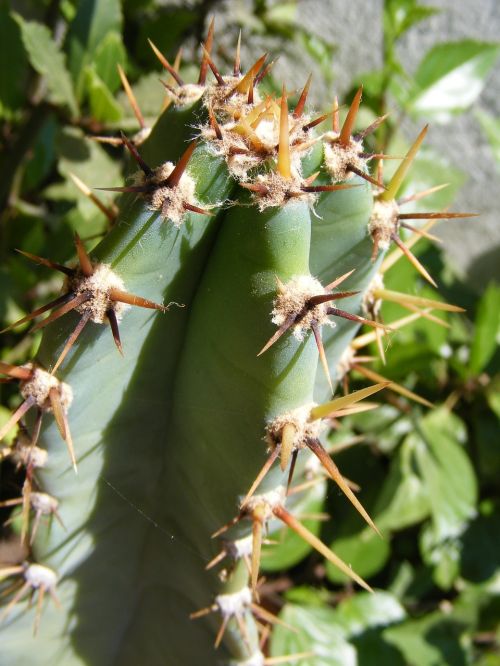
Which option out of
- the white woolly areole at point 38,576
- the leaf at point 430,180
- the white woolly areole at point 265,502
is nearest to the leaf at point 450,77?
the leaf at point 430,180

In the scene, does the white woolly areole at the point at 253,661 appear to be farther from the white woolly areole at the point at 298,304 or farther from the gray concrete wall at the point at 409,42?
the gray concrete wall at the point at 409,42

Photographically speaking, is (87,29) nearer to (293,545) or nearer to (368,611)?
(293,545)

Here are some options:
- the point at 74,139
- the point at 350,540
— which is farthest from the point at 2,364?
the point at 350,540

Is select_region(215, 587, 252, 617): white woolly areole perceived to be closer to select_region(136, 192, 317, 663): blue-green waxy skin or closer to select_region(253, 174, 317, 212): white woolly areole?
select_region(136, 192, 317, 663): blue-green waxy skin

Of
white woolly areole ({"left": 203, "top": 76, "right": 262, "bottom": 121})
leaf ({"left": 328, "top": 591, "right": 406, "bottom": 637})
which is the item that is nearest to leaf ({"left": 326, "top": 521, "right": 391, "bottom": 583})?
leaf ({"left": 328, "top": 591, "right": 406, "bottom": 637})

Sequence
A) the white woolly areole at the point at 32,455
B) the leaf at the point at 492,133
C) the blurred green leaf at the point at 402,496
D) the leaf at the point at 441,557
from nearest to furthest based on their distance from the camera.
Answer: the white woolly areole at the point at 32,455
the blurred green leaf at the point at 402,496
the leaf at the point at 441,557
the leaf at the point at 492,133

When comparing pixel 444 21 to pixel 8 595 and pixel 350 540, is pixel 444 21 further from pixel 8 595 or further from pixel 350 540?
pixel 8 595
